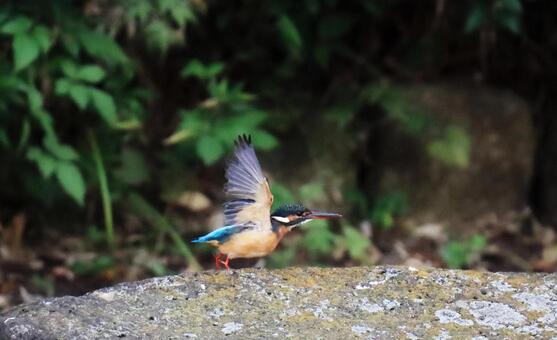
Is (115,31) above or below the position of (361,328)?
above

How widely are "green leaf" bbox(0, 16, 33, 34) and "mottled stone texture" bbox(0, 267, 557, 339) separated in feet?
6.80

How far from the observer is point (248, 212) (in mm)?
2586

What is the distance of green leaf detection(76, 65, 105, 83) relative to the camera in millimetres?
4441

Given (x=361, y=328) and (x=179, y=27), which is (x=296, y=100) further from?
(x=361, y=328)

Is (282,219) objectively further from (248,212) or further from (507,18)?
(507,18)

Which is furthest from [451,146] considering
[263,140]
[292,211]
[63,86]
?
[292,211]

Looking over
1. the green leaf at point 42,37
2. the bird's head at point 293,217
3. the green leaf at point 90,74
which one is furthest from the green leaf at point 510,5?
the bird's head at point 293,217

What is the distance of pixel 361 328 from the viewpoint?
93.0 inches

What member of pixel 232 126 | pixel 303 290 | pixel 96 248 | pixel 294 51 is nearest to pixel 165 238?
pixel 96 248

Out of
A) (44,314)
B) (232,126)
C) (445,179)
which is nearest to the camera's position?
(44,314)

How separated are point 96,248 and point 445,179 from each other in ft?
6.25

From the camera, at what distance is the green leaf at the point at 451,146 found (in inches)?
217

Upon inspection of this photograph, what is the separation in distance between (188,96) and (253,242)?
3.32 metres

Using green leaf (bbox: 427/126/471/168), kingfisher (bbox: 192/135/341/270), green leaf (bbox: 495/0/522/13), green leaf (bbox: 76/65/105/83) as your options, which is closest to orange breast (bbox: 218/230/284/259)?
kingfisher (bbox: 192/135/341/270)
